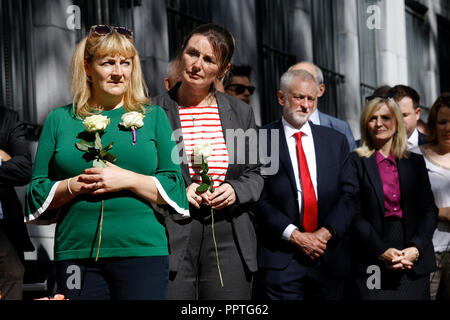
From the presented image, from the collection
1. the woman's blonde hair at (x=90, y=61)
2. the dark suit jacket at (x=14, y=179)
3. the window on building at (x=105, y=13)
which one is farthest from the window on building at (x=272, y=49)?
the woman's blonde hair at (x=90, y=61)

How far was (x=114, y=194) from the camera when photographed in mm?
4328

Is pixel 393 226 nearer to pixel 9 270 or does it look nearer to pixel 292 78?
pixel 292 78

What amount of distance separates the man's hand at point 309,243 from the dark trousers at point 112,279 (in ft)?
6.03

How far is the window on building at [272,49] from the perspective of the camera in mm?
12923

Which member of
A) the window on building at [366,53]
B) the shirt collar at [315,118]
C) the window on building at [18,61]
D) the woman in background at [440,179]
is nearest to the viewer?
the woman in background at [440,179]

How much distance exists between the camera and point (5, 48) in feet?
26.2

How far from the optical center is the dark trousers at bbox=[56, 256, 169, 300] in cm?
421

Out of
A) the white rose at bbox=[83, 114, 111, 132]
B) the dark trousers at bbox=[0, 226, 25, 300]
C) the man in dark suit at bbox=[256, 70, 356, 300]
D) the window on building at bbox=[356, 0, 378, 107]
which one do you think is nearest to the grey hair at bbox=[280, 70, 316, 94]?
the man in dark suit at bbox=[256, 70, 356, 300]

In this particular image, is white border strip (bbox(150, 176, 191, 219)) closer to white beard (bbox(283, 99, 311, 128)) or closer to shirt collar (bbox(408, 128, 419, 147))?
white beard (bbox(283, 99, 311, 128))

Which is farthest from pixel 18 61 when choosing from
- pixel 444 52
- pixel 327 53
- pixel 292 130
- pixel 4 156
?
pixel 444 52

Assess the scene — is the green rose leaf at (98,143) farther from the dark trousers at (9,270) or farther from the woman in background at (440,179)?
the woman in background at (440,179)

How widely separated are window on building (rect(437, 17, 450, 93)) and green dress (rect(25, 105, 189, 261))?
17.7m

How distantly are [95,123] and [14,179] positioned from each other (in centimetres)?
174
